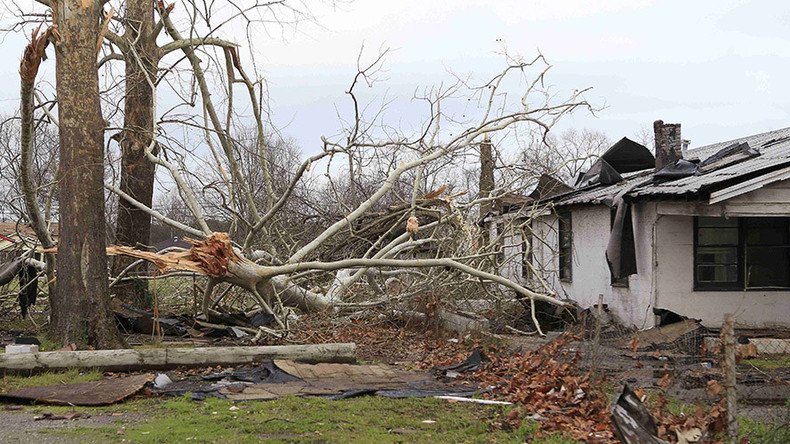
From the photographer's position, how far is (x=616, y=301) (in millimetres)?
14727

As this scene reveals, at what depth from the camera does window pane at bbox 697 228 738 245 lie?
1308 centimetres

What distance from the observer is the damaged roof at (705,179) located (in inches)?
466

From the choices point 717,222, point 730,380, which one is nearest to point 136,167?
point 717,222

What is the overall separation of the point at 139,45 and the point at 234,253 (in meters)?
5.05

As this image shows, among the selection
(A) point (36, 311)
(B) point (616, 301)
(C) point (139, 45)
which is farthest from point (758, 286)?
(A) point (36, 311)

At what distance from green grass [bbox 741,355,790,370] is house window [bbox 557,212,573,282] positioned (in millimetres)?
6777

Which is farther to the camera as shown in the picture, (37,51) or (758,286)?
(758,286)

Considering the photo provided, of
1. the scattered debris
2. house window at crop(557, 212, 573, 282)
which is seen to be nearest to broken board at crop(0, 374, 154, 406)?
the scattered debris

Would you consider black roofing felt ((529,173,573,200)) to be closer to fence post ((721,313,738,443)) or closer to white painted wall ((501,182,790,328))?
white painted wall ((501,182,790,328))

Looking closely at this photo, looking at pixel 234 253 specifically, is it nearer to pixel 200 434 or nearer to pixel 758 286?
pixel 200 434

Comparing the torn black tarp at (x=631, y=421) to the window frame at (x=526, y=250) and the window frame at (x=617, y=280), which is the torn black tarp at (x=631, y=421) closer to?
the window frame at (x=617, y=280)

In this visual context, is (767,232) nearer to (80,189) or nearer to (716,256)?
(716,256)

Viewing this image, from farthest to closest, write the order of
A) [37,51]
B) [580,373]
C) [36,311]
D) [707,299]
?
1. [36,311]
2. [707,299]
3. [37,51]
4. [580,373]

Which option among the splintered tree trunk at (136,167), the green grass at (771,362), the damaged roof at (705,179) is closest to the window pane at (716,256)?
A: the damaged roof at (705,179)
